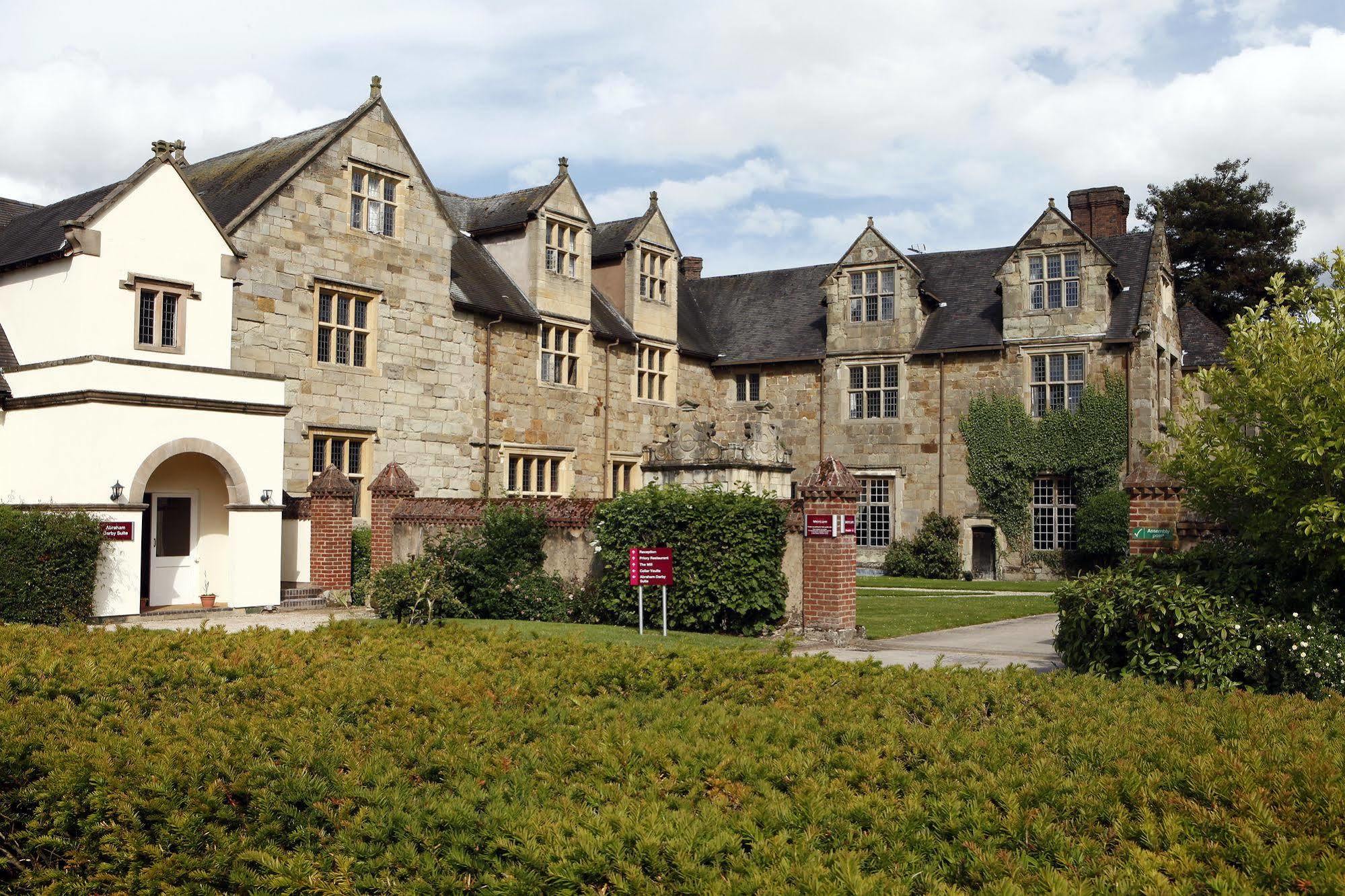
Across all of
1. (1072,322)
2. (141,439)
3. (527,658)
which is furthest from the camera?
(1072,322)

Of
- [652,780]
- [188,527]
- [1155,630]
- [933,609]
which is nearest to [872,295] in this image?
[933,609]

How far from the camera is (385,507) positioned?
22.4 m

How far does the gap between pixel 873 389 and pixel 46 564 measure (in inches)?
889

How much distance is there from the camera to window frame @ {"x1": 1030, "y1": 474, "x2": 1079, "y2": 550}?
31.2m

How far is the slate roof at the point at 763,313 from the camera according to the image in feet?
116

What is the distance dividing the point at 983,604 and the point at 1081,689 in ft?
56.2

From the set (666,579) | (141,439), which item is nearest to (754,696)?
(666,579)

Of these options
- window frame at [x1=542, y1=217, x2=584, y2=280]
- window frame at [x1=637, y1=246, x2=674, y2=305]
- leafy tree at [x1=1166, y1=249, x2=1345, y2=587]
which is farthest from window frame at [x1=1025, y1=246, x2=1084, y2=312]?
leafy tree at [x1=1166, y1=249, x2=1345, y2=587]

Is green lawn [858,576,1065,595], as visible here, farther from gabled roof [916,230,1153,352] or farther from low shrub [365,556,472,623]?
low shrub [365,556,472,623]

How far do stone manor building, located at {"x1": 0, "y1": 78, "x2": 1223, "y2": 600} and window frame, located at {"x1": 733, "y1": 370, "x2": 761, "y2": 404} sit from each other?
6 centimetres

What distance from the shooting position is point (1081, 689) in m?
6.89

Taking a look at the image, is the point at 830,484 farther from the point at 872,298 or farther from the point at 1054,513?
the point at 872,298

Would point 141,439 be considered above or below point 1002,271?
below

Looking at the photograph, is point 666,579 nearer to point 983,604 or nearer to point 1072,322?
point 983,604
